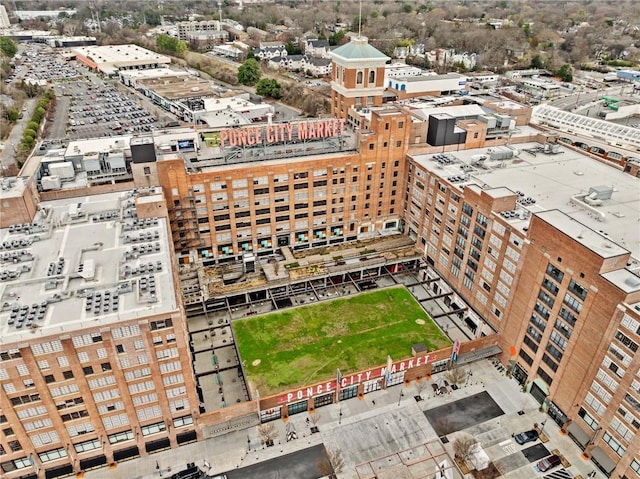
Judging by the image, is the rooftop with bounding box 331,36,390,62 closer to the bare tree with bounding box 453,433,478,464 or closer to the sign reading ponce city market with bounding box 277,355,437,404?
the sign reading ponce city market with bounding box 277,355,437,404

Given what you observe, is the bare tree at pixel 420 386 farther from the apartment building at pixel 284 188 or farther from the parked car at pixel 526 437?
the apartment building at pixel 284 188

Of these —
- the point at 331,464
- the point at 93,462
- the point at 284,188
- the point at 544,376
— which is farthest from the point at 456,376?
the point at 93,462

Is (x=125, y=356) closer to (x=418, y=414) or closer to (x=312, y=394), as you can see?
(x=312, y=394)

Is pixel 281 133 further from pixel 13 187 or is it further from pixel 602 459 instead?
pixel 602 459

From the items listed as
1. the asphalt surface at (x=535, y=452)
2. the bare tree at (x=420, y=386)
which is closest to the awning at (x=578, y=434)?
the asphalt surface at (x=535, y=452)

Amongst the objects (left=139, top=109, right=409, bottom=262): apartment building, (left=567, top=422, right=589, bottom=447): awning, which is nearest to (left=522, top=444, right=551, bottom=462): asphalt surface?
(left=567, top=422, right=589, bottom=447): awning
